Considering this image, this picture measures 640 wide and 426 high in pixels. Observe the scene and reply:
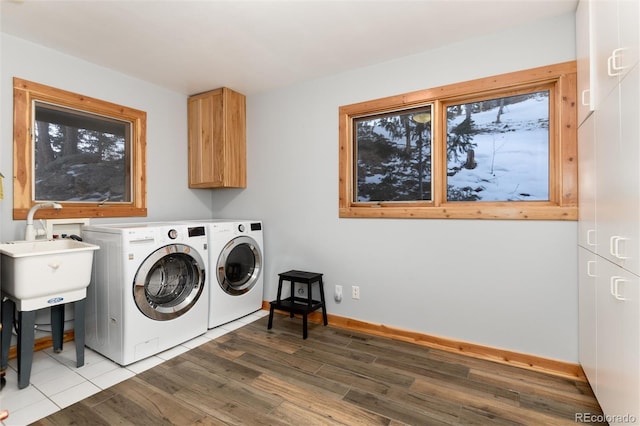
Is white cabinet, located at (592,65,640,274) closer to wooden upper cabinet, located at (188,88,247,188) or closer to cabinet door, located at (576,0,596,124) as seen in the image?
cabinet door, located at (576,0,596,124)

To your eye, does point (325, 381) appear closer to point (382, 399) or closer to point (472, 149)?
point (382, 399)

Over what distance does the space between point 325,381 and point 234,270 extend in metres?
1.46

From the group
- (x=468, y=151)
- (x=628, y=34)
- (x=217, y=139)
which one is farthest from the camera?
(x=217, y=139)

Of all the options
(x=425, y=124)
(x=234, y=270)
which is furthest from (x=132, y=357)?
(x=425, y=124)

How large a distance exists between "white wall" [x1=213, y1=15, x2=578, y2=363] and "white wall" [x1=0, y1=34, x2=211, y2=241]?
1.86 feet

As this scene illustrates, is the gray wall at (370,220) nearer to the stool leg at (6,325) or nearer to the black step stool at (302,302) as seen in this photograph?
the black step stool at (302,302)

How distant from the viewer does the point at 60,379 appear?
195 centimetres

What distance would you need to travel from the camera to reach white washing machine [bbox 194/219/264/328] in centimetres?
276

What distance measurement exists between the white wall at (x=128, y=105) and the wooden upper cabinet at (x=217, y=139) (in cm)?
14

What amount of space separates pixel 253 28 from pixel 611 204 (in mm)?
2280

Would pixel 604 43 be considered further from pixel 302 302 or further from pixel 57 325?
pixel 57 325

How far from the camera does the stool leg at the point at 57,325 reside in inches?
87.2

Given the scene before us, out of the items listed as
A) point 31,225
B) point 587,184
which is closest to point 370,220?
point 587,184

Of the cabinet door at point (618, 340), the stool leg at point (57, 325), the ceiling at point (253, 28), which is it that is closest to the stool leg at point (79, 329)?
the stool leg at point (57, 325)
